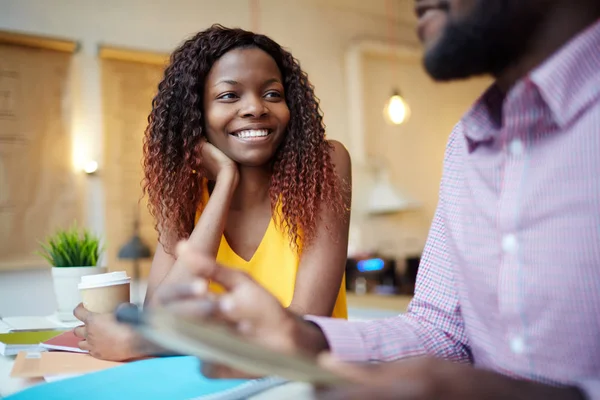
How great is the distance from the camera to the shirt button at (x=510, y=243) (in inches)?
29.1

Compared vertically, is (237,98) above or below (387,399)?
above

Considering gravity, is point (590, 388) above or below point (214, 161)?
below

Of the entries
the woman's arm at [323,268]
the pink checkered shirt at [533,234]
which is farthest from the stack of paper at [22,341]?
the pink checkered shirt at [533,234]

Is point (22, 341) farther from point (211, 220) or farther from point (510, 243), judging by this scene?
point (510, 243)

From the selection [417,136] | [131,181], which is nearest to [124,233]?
[131,181]

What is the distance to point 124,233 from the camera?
4.37 meters

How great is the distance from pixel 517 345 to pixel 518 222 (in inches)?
6.2

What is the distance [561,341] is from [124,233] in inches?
158

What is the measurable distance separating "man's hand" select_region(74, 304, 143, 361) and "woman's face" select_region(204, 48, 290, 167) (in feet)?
2.14

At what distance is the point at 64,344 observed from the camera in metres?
1.12

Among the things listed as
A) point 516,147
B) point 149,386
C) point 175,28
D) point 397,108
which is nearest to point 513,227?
point 516,147

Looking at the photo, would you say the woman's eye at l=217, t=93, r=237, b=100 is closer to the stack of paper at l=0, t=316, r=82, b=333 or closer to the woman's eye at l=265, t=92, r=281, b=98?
the woman's eye at l=265, t=92, r=281, b=98

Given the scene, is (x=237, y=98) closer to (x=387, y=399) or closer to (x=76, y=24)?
(x=387, y=399)

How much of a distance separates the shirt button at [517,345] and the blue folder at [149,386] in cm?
32
